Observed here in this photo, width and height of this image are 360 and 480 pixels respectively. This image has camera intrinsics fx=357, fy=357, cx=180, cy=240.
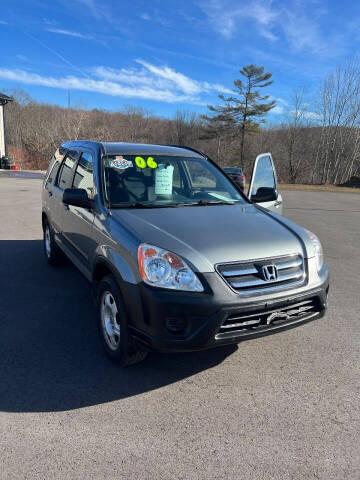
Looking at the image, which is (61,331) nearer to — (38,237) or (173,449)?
(173,449)

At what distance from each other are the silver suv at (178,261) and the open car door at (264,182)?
0.99 ft

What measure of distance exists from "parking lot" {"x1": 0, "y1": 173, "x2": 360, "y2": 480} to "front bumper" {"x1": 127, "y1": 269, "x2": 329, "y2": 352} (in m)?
0.47

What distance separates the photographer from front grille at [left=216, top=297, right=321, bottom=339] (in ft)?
8.02

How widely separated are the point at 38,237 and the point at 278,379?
243 inches

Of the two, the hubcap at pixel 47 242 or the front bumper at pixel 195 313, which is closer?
the front bumper at pixel 195 313

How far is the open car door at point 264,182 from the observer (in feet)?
13.4

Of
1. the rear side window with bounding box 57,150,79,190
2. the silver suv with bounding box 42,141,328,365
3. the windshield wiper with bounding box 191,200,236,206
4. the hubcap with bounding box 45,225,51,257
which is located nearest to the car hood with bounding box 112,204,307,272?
the silver suv with bounding box 42,141,328,365

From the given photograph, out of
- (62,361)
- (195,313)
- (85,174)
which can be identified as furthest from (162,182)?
(62,361)

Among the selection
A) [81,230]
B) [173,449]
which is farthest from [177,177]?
[173,449]

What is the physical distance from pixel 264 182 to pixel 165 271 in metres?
2.91

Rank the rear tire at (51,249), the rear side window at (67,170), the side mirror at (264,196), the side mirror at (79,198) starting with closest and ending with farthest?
the side mirror at (79,198) < the side mirror at (264,196) < the rear side window at (67,170) < the rear tire at (51,249)

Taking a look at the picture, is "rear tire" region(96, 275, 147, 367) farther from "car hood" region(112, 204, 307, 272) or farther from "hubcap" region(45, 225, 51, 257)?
"hubcap" region(45, 225, 51, 257)

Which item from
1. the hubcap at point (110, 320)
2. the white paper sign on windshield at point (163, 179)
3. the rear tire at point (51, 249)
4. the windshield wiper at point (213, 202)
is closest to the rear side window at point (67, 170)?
the rear tire at point (51, 249)

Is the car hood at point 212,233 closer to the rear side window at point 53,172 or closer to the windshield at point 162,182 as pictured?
the windshield at point 162,182
